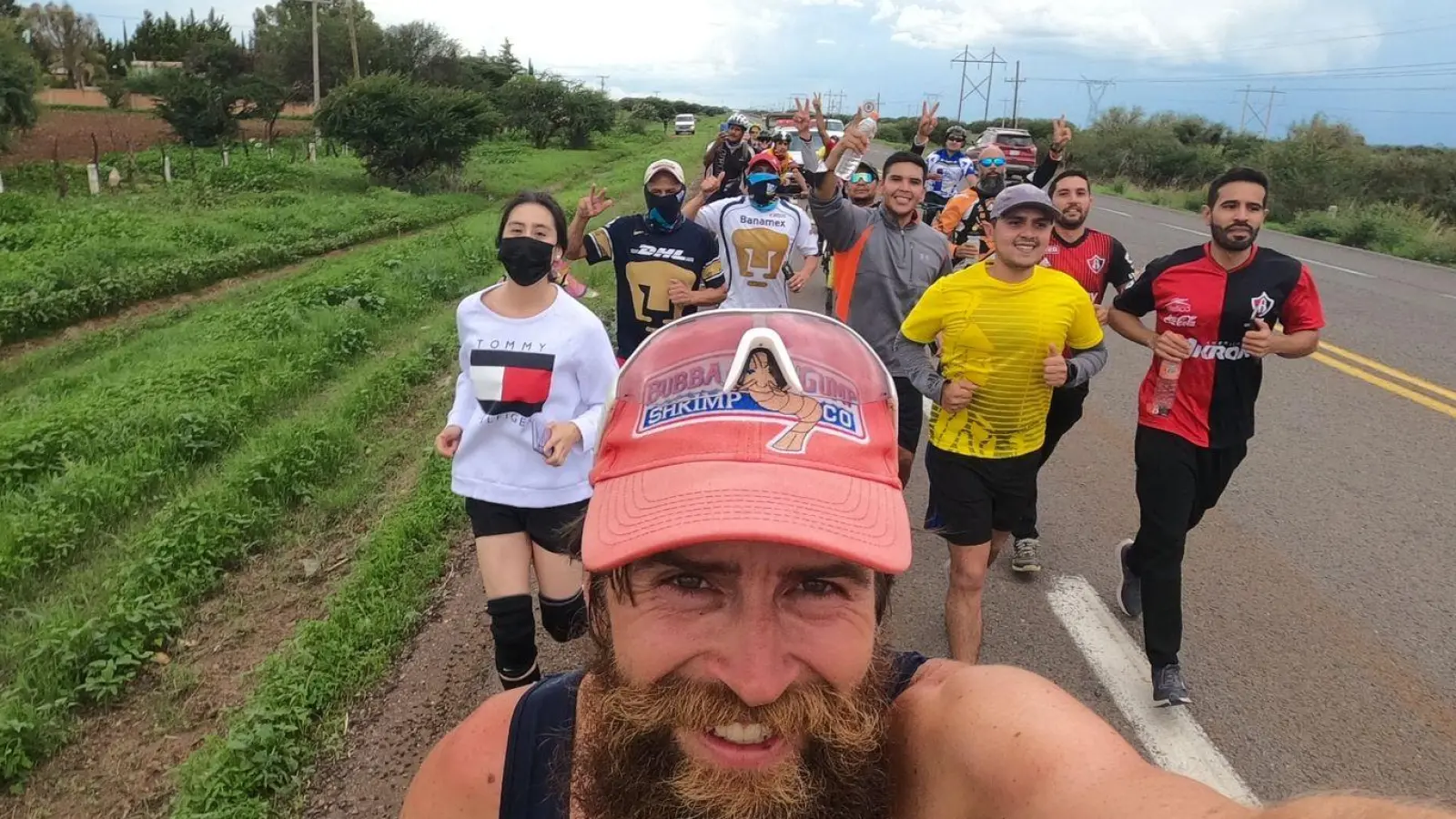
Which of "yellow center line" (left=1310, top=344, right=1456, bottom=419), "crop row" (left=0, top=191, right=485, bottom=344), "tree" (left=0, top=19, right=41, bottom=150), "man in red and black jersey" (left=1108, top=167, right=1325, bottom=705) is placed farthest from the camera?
"tree" (left=0, top=19, right=41, bottom=150)

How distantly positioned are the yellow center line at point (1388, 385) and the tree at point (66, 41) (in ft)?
245

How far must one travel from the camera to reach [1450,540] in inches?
194

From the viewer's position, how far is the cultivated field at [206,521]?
10.6 ft

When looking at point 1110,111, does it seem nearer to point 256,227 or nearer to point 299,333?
point 256,227

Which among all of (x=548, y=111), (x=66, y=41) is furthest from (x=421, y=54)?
(x=66, y=41)

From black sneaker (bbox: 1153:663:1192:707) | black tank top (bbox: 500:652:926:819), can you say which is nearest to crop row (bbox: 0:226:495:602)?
black tank top (bbox: 500:652:926:819)

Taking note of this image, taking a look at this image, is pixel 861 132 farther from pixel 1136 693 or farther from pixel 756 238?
pixel 1136 693

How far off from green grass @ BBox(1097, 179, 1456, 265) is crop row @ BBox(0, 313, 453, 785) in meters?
21.3

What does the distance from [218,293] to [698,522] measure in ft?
45.7

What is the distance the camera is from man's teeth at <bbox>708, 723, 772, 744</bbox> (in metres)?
1.22

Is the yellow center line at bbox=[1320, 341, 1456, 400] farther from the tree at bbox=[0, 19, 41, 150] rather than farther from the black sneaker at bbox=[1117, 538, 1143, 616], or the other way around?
the tree at bbox=[0, 19, 41, 150]

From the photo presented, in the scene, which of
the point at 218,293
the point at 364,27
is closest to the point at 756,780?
the point at 218,293

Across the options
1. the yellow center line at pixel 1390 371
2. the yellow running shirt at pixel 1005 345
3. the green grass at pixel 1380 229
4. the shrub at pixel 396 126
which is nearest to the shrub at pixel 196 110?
the shrub at pixel 396 126

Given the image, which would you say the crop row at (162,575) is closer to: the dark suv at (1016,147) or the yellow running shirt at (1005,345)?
the yellow running shirt at (1005,345)
